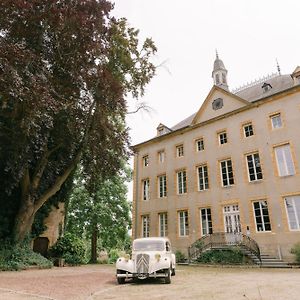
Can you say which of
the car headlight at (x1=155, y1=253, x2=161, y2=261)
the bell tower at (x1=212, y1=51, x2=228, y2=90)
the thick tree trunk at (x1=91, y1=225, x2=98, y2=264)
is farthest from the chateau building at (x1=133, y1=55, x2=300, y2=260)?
the car headlight at (x1=155, y1=253, x2=161, y2=261)

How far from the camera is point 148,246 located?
11.8 m

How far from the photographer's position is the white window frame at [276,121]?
21.0 meters

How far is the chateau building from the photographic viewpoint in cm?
1939

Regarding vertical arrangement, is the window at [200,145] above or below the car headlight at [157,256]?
above

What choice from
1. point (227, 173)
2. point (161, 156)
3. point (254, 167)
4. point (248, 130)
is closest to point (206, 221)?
point (227, 173)

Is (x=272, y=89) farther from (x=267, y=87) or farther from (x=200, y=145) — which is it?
(x=200, y=145)

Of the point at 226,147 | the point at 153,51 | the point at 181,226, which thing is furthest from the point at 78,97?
the point at 181,226

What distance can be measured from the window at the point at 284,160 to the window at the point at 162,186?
10532 mm

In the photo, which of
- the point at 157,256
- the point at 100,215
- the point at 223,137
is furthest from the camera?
the point at 100,215

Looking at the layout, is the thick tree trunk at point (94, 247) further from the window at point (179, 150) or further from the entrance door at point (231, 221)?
the entrance door at point (231, 221)

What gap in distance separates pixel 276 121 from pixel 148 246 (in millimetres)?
14749

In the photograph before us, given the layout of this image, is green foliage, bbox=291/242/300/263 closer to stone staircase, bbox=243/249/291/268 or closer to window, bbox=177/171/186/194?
stone staircase, bbox=243/249/291/268

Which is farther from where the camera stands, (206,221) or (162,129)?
(162,129)

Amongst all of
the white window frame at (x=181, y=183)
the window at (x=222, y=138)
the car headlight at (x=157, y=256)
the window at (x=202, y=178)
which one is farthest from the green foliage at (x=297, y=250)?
the car headlight at (x=157, y=256)
